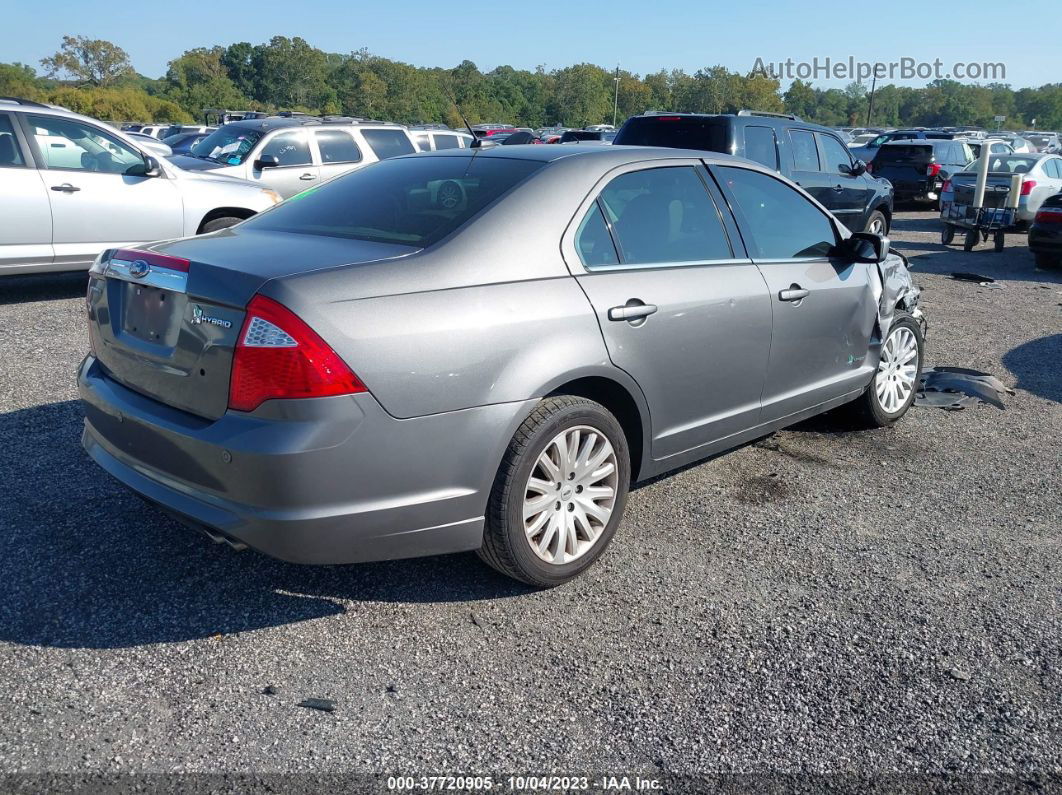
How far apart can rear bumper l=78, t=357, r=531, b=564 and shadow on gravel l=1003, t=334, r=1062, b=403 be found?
17.0 ft

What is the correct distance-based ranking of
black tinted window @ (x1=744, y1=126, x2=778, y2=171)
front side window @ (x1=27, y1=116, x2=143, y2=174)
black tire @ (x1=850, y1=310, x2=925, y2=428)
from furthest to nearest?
black tinted window @ (x1=744, y1=126, x2=778, y2=171)
front side window @ (x1=27, y1=116, x2=143, y2=174)
black tire @ (x1=850, y1=310, x2=925, y2=428)

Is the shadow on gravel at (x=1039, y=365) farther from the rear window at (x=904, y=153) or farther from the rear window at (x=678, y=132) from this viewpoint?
the rear window at (x=904, y=153)

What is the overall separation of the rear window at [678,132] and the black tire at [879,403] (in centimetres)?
472

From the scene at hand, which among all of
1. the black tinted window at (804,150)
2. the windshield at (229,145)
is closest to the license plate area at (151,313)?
the windshield at (229,145)

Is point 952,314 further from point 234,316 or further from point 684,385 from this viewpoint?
point 234,316

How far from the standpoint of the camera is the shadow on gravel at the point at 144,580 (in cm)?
326

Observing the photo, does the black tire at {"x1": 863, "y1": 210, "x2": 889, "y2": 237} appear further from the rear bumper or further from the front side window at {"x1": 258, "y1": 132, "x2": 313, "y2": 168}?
the rear bumper

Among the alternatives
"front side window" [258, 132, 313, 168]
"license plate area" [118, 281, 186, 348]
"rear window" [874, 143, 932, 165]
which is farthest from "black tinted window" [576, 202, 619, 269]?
"rear window" [874, 143, 932, 165]

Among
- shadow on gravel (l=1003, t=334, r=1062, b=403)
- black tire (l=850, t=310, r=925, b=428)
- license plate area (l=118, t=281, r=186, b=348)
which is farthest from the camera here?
shadow on gravel (l=1003, t=334, r=1062, b=403)

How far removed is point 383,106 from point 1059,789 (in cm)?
7637

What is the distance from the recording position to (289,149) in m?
12.1

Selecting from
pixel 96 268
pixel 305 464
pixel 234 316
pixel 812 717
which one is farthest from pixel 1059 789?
pixel 96 268

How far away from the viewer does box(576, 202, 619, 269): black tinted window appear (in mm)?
3656

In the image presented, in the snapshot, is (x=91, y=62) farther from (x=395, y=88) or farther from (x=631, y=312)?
(x=631, y=312)
